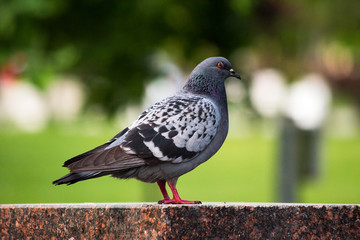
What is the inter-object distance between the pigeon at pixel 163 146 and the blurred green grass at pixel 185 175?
8.44 metres

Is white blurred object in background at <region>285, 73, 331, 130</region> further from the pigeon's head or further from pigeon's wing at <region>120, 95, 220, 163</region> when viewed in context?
pigeon's wing at <region>120, 95, 220, 163</region>

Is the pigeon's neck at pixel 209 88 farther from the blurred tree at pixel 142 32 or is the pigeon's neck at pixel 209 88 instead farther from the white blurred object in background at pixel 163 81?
the white blurred object in background at pixel 163 81

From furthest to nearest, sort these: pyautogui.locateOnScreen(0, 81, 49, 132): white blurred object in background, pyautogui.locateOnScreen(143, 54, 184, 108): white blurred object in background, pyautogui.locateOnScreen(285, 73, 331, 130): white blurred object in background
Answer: pyautogui.locateOnScreen(0, 81, 49, 132): white blurred object in background → pyautogui.locateOnScreen(285, 73, 331, 130): white blurred object in background → pyautogui.locateOnScreen(143, 54, 184, 108): white blurred object in background

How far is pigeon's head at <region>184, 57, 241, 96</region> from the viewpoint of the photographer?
495 centimetres

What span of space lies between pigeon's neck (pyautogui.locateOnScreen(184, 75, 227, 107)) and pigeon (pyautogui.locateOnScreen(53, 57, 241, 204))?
85 millimetres

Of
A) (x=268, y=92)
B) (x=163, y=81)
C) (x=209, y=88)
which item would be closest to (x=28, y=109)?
(x=268, y=92)

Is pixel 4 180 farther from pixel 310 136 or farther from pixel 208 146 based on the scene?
pixel 208 146

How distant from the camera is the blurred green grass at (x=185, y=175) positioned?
15.3 m

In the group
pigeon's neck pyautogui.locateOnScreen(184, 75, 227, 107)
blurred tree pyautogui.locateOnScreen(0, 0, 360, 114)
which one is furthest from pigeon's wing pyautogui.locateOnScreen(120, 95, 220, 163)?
blurred tree pyautogui.locateOnScreen(0, 0, 360, 114)

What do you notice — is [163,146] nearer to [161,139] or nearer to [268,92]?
[161,139]

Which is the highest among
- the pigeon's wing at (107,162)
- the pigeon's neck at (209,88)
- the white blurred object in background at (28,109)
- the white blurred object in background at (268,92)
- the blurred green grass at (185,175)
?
the pigeon's neck at (209,88)

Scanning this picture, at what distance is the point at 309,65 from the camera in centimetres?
1327

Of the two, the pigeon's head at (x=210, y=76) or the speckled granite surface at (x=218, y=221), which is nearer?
the speckled granite surface at (x=218, y=221)

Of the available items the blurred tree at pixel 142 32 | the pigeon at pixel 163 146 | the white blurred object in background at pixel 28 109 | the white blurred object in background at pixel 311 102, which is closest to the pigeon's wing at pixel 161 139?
the pigeon at pixel 163 146
